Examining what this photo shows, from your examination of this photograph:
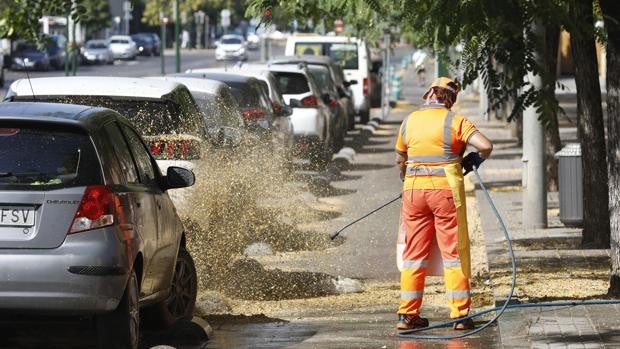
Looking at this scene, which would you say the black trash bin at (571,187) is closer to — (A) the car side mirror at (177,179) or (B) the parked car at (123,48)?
(A) the car side mirror at (177,179)

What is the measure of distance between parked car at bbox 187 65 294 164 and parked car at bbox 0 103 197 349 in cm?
1123

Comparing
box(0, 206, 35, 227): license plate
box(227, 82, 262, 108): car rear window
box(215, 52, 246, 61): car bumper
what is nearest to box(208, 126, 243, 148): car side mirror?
box(227, 82, 262, 108): car rear window

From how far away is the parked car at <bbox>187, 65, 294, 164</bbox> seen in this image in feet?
69.2

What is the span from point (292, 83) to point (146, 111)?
14350 millimetres

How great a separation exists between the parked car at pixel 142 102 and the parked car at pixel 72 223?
349 cm

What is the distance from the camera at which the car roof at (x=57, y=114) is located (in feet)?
28.9

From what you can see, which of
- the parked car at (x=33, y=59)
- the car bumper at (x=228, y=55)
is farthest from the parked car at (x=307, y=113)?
the car bumper at (x=228, y=55)

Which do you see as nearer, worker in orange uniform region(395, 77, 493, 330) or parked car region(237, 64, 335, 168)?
worker in orange uniform region(395, 77, 493, 330)

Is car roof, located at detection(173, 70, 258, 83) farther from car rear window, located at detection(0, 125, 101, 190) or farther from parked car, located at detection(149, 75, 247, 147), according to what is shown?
car rear window, located at detection(0, 125, 101, 190)

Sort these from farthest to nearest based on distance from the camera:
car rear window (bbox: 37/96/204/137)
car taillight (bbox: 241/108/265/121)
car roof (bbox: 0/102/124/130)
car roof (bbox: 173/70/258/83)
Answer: car roof (bbox: 173/70/258/83) → car taillight (bbox: 241/108/265/121) → car rear window (bbox: 37/96/204/137) → car roof (bbox: 0/102/124/130)

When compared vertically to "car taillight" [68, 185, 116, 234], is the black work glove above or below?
above

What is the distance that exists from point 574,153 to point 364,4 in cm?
618

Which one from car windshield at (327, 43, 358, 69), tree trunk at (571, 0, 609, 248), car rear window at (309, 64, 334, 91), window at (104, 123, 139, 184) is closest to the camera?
window at (104, 123, 139, 184)

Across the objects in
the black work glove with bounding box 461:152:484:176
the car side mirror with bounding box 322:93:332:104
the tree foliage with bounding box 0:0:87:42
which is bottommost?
the car side mirror with bounding box 322:93:332:104
